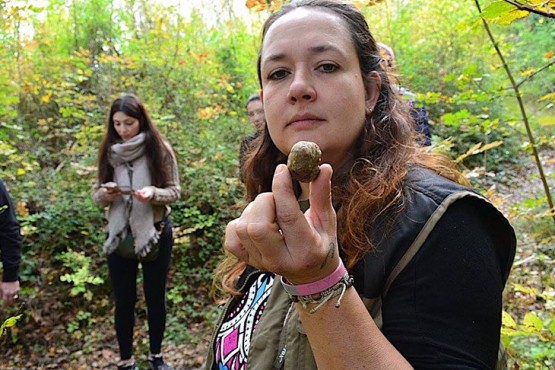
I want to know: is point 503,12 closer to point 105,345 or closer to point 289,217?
point 289,217

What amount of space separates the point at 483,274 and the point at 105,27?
8214mm

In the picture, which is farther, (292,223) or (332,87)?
(332,87)

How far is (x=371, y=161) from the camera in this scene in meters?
1.19

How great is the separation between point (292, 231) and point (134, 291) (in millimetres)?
3018

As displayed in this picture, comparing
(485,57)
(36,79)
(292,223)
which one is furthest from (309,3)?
(485,57)

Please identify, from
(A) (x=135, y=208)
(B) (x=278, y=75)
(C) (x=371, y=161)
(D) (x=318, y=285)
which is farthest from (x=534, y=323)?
(A) (x=135, y=208)

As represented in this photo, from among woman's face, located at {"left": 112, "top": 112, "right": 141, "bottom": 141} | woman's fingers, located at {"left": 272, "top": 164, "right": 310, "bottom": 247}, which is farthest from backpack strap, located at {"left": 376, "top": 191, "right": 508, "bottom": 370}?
woman's face, located at {"left": 112, "top": 112, "right": 141, "bottom": 141}

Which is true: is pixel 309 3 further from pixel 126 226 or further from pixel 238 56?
pixel 238 56

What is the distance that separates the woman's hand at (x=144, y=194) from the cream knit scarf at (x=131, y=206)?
9 cm

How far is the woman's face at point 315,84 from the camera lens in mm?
1142

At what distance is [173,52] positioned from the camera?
24.0 feet

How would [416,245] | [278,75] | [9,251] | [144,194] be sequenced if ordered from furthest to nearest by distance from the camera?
[144,194] < [9,251] < [278,75] < [416,245]

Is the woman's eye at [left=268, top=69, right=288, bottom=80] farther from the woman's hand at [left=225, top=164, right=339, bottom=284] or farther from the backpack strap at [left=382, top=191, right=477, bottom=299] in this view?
the backpack strap at [left=382, top=191, right=477, bottom=299]

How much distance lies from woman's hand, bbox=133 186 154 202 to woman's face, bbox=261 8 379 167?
7.68 feet
